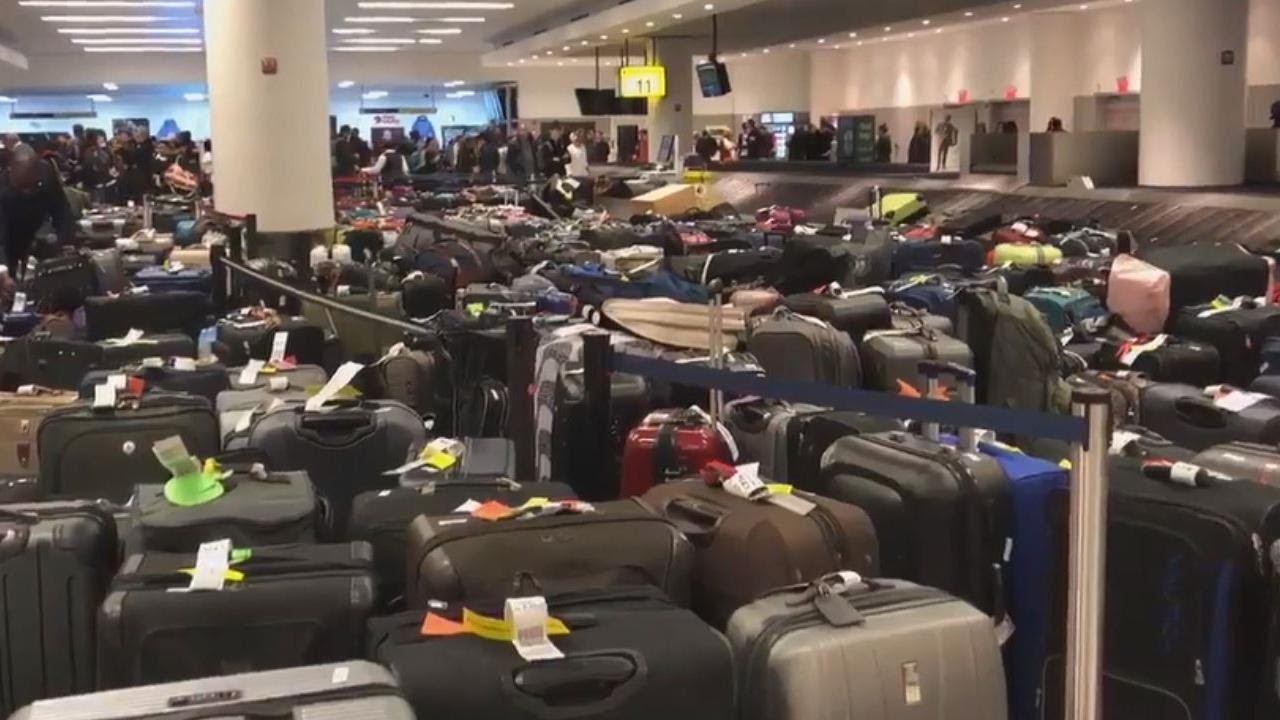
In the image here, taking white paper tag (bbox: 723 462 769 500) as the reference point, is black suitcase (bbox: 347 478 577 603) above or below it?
below

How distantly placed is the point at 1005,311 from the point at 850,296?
0.93 metres

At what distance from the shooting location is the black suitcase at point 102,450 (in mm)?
3939

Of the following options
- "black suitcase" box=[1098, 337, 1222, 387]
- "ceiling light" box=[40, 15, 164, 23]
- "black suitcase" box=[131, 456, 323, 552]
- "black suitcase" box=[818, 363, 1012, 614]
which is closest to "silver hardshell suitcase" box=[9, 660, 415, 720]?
"black suitcase" box=[131, 456, 323, 552]

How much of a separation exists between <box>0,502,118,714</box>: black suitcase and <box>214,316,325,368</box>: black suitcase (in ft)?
10.0

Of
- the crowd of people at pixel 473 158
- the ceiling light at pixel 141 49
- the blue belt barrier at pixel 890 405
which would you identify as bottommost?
the blue belt barrier at pixel 890 405

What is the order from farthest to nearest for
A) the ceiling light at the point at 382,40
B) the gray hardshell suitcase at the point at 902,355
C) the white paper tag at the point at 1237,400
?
the ceiling light at the point at 382,40
the gray hardshell suitcase at the point at 902,355
the white paper tag at the point at 1237,400

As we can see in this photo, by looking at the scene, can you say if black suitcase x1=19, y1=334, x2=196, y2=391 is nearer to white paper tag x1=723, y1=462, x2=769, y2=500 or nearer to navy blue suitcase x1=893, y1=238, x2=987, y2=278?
white paper tag x1=723, y1=462, x2=769, y2=500

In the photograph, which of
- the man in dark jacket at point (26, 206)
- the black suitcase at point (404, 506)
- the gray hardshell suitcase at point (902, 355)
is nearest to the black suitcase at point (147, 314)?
the gray hardshell suitcase at point (902, 355)

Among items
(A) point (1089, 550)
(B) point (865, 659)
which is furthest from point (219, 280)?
(A) point (1089, 550)

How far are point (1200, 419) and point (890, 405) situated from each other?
2.06 m

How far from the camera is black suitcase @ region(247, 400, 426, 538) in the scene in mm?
4016

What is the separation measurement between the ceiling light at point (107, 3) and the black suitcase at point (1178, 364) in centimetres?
1815

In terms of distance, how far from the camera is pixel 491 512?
113 inches

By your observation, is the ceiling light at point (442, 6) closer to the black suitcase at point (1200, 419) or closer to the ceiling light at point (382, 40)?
the ceiling light at point (382, 40)
